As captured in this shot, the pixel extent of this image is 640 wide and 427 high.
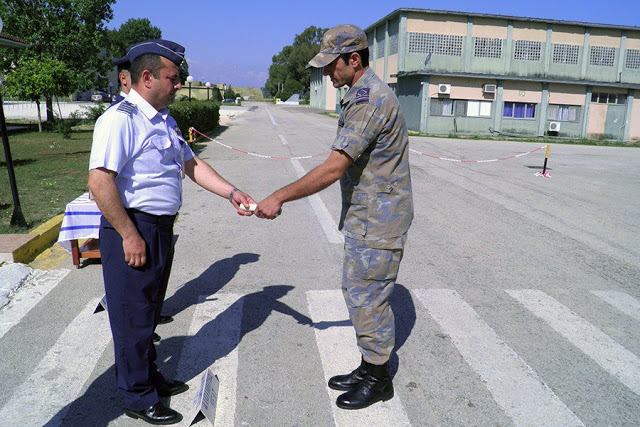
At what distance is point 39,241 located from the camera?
6.67m

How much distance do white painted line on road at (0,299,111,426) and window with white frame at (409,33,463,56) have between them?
34.6 meters

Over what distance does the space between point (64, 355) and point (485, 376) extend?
3001 mm

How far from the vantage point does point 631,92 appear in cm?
3666

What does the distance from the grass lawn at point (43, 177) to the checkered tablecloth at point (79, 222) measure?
1.74 meters

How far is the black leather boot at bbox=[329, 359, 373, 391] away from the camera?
3.58 meters

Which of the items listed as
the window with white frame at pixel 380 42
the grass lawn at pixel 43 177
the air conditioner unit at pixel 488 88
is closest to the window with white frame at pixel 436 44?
the air conditioner unit at pixel 488 88

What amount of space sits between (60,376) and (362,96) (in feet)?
8.93

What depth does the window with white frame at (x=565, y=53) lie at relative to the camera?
3662cm

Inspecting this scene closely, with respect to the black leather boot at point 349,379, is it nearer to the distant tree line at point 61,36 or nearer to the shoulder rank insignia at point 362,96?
the shoulder rank insignia at point 362,96

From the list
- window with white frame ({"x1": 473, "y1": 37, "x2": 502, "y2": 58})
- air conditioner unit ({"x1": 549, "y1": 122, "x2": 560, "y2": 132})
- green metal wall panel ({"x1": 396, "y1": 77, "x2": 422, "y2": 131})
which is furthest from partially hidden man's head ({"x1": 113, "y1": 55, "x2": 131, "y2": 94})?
air conditioner unit ({"x1": 549, "y1": 122, "x2": 560, "y2": 132})

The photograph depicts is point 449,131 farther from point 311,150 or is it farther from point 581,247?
point 581,247

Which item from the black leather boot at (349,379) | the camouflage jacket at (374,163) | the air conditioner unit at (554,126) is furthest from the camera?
the air conditioner unit at (554,126)

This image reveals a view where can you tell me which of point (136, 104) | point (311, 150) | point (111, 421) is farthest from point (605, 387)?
point (311, 150)

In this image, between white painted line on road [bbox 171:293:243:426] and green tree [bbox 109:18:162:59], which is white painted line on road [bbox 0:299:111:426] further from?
A: green tree [bbox 109:18:162:59]
